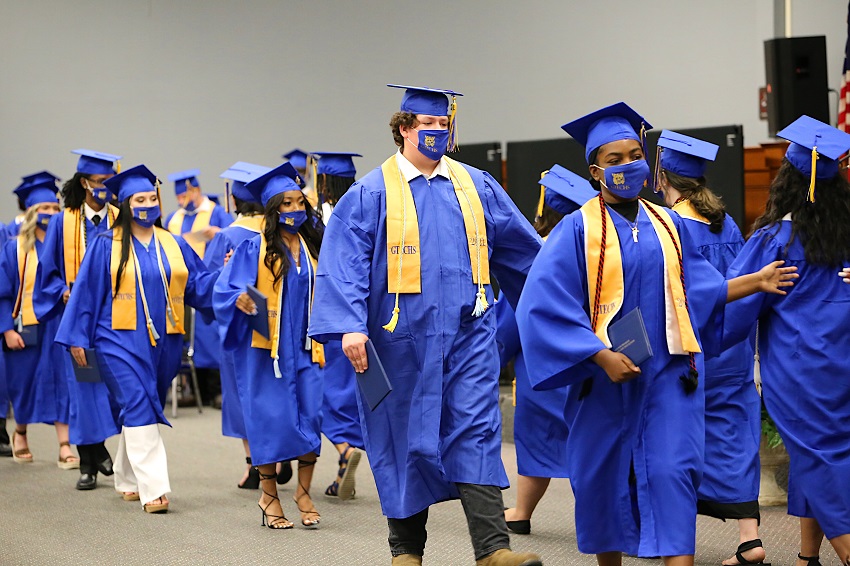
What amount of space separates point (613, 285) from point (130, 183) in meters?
3.86

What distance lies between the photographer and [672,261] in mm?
4016

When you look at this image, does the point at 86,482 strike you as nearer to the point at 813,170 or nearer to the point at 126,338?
the point at 126,338

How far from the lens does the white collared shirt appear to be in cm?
449

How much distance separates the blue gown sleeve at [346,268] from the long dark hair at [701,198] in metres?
1.69

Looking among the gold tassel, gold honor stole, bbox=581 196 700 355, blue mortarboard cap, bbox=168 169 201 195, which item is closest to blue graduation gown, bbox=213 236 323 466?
gold honor stole, bbox=581 196 700 355

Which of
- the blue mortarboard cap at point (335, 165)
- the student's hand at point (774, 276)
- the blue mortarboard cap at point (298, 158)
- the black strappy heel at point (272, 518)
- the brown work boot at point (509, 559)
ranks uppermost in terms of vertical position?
the blue mortarboard cap at point (298, 158)

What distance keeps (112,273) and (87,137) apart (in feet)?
28.4

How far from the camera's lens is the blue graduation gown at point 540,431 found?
19.2ft

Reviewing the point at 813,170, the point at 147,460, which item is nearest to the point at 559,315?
the point at 813,170

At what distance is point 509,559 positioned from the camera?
12.9ft

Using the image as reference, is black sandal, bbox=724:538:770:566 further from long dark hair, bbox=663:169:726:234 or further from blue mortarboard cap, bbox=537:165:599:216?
blue mortarboard cap, bbox=537:165:599:216

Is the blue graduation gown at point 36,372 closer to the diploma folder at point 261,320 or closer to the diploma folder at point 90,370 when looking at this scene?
the diploma folder at point 90,370

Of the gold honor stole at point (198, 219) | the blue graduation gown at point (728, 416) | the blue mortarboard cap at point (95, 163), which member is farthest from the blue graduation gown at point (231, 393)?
the gold honor stole at point (198, 219)

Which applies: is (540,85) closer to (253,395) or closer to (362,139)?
(362,139)
